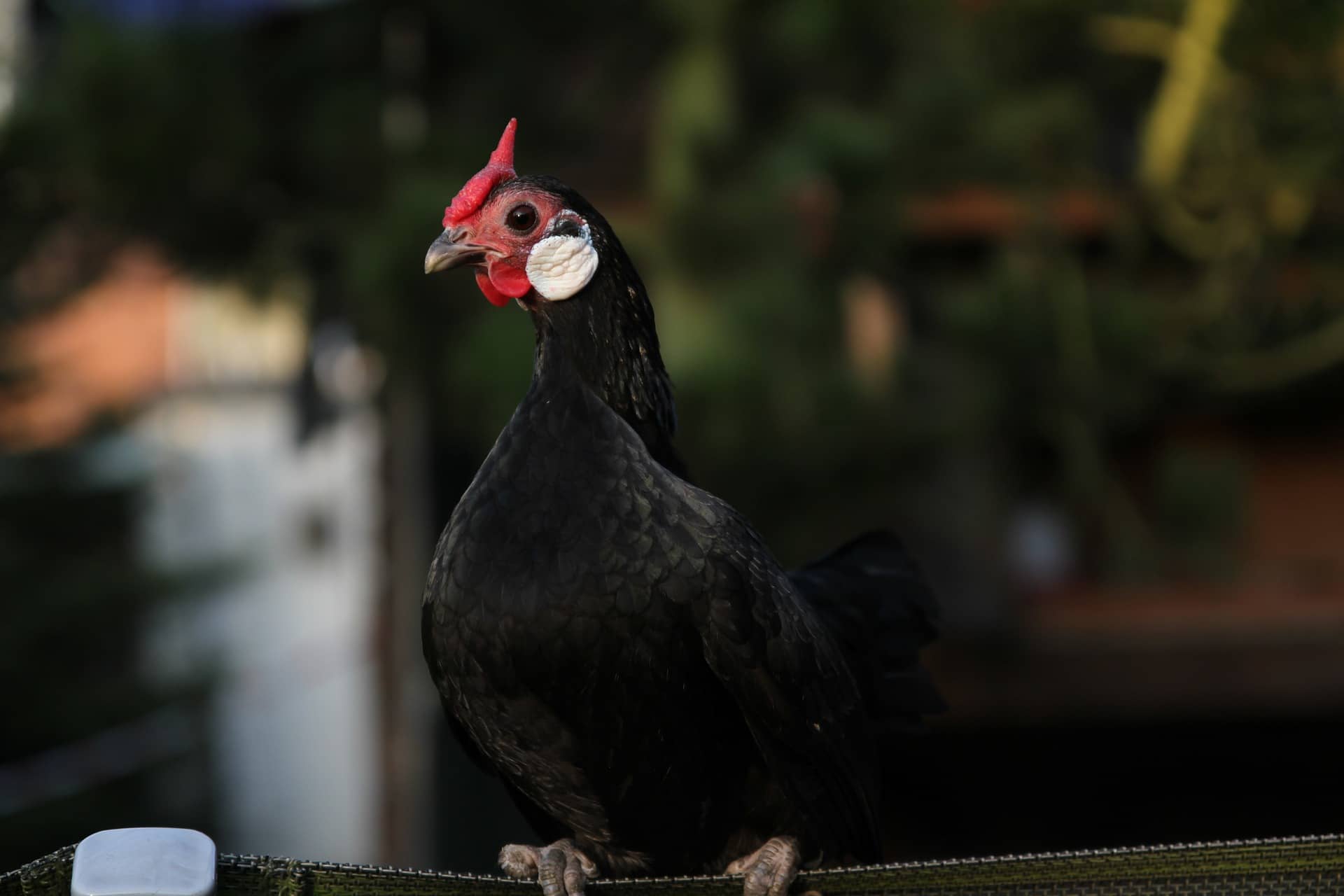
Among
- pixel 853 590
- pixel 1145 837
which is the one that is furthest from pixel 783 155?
pixel 1145 837

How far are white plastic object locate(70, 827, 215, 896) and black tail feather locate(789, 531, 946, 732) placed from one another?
1.37 m

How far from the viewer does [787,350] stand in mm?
5340

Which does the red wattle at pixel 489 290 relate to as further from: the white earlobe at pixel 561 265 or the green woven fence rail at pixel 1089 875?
the green woven fence rail at pixel 1089 875

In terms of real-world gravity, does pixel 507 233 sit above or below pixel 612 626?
above

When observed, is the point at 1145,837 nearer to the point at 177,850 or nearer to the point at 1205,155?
the point at 1205,155

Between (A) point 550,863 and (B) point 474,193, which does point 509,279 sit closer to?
(B) point 474,193

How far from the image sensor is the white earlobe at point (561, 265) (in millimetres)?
→ 2340

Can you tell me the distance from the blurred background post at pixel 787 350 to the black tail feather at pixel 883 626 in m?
2.11

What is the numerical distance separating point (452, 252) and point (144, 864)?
3.58 ft

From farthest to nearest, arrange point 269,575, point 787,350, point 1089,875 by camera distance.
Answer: point 269,575 → point 787,350 → point 1089,875

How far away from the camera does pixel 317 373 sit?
21.3ft

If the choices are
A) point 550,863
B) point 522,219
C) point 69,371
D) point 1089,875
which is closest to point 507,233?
point 522,219

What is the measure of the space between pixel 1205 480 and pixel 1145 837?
122 inches

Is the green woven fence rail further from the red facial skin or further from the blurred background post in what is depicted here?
the blurred background post
